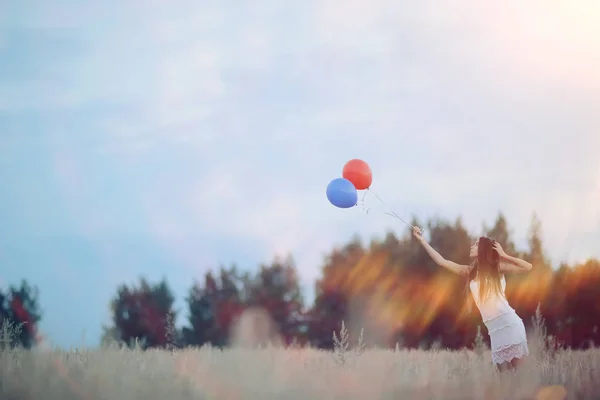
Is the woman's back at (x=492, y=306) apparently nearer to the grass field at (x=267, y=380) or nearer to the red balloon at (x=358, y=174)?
the grass field at (x=267, y=380)

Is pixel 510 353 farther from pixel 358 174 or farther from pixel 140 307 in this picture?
pixel 140 307

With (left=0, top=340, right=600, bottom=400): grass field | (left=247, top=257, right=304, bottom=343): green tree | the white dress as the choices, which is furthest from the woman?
(left=247, top=257, right=304, bottom=343): green tree

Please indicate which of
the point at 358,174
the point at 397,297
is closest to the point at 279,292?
the point at 397,297

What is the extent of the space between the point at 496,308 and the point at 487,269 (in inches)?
19.1

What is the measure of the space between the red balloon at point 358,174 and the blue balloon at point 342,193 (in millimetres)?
327

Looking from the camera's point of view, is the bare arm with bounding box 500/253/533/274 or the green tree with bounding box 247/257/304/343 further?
the green tree with bounding box 247/257/304/343

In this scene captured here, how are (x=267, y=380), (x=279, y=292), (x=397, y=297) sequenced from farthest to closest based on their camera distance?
1. (x=279, y=292)
2. (x=397, y=297)
3. (x=267, y=380)

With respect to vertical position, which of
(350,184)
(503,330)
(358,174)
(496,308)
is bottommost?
(503,330)

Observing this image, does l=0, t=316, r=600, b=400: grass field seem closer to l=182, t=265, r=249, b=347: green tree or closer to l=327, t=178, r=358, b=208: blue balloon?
l=327, t=178, r=358, b=208: blue balloon

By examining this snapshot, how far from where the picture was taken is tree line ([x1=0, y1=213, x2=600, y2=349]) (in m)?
27.9

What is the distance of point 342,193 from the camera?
10.4 meters

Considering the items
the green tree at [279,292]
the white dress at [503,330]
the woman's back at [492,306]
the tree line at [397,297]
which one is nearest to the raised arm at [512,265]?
the woman's back at [492,306]

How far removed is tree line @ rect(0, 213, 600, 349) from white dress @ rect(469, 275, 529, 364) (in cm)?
1548

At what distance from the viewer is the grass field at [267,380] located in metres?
6.88
